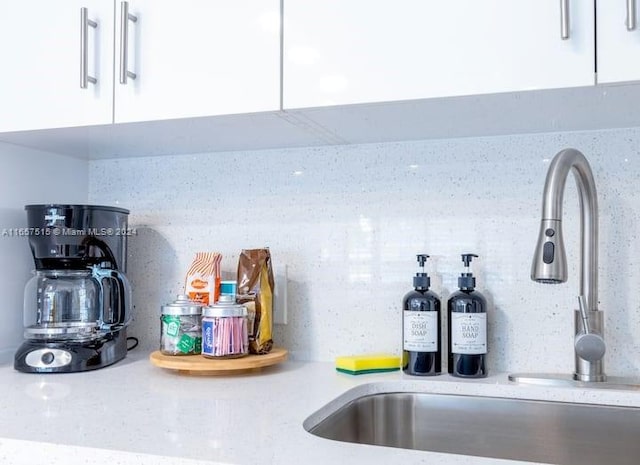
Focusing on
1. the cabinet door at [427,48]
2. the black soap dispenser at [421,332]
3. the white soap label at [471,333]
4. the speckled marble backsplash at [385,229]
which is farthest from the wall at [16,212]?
the white soap label at [471,333]

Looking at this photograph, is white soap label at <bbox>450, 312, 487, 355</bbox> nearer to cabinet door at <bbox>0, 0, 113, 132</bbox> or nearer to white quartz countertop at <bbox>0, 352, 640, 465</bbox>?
white quartz countertop at <bbox>0, 352, 640, 465</bbox>

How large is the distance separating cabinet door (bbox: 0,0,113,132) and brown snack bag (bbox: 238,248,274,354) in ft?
1.40

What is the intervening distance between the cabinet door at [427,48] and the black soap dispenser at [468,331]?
428 mm

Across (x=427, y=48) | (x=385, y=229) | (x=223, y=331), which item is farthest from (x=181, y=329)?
(x=427, y=48)

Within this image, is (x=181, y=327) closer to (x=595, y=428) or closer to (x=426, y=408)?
(x=426, y=408)

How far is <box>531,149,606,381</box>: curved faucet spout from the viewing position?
104 centimetres

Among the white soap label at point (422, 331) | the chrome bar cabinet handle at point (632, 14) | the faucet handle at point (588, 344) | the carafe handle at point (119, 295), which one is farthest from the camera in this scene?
the carafe handle at point (119, 295)

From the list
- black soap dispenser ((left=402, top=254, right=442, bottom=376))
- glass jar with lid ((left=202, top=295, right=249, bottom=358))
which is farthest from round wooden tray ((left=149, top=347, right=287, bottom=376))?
black soap dispenser ((left=402, top=254, right=442, bottom=376))

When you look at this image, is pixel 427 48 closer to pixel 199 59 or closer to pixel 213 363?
pixel 199 59

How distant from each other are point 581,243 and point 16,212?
1.25 m

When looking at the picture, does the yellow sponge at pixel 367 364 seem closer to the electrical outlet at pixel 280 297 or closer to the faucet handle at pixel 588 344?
the electrical outlet at pixel 280 297

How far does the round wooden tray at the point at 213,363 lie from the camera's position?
124cm

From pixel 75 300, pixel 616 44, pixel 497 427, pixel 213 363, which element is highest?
pixel 616 44

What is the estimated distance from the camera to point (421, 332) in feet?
4.10
